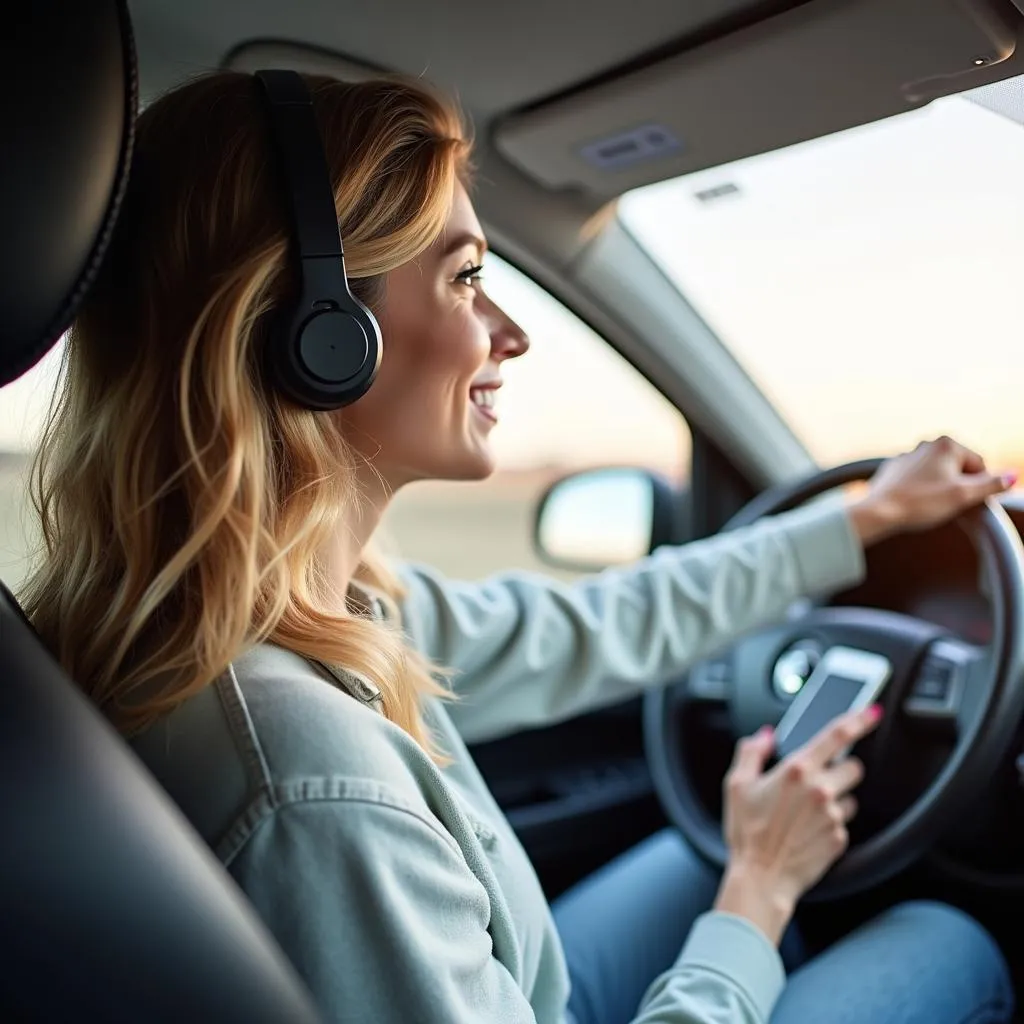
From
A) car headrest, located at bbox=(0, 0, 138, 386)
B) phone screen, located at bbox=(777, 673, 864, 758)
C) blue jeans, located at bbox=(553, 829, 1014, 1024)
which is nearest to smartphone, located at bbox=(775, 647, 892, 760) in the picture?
phone screen, located at bbox=(777, 673, 864, 758)

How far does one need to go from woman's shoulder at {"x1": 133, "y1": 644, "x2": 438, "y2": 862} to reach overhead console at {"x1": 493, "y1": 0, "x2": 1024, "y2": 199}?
82 cm

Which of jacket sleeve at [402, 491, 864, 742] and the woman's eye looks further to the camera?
jacket sleeve at [402, 491, 864, 742]

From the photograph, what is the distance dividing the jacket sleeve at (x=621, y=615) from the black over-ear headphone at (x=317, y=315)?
602 millimetres

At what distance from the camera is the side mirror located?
2211mm

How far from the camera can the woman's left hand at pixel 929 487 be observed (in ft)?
4.71

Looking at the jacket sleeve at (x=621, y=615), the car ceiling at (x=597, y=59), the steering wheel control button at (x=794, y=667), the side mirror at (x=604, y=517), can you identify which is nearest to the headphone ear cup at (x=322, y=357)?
the car ceiling at (x=597, y=59)

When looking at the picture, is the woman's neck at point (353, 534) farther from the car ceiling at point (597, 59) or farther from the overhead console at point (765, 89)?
the overhead console at point (765, 89)

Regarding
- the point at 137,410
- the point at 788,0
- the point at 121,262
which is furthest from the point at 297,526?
the point at 788,0

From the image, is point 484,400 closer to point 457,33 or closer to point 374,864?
point 457,33

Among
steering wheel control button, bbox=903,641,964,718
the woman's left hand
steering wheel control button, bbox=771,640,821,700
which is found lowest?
steering wheel control button, bbox=771,640,821,700

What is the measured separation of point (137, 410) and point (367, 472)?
0.79 ft

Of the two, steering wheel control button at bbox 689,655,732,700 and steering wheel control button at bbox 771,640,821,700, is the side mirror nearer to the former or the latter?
steering wheel control button at bbox 689,655,732,700

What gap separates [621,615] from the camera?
156 centimetres

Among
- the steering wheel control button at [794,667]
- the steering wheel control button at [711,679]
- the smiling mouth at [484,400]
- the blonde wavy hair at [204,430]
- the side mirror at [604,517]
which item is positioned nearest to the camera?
the blonde wavy hair at [204,430]
